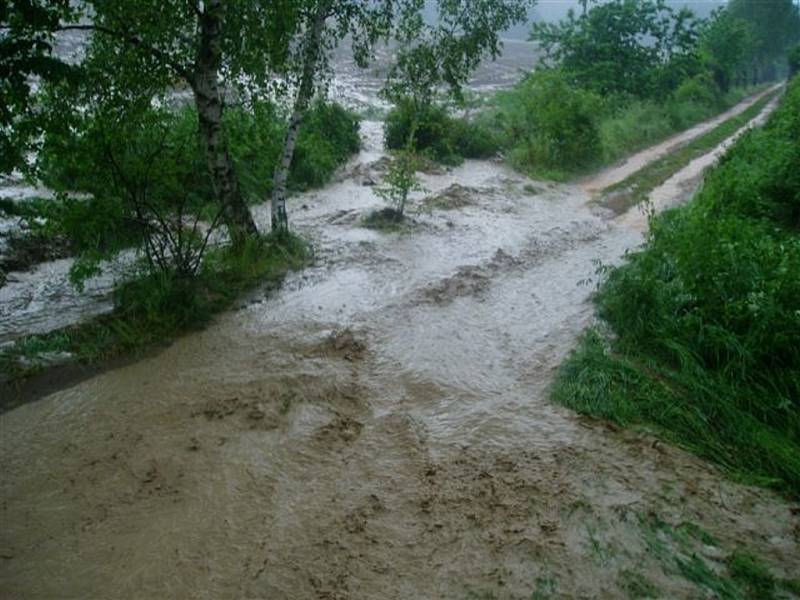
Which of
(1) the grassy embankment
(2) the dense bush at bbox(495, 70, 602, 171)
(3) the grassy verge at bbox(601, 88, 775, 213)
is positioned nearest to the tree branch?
(1) the grassy embankment

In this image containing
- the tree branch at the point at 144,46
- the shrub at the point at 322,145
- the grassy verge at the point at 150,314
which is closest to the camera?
the grassy verge at the point at 150,314

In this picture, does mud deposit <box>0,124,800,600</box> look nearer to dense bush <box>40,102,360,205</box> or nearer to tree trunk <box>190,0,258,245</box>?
tree trunk <box>190,0,258,245</box>

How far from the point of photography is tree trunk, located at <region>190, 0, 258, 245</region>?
6789 mm

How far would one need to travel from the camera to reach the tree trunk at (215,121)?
6789mm

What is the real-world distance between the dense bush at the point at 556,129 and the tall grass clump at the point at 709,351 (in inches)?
366

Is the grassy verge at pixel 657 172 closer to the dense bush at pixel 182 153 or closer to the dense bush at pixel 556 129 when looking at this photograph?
the dense bush at pixel 556 129

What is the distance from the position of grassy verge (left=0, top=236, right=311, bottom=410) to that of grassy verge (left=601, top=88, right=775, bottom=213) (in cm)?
831

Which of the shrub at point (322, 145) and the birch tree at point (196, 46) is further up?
the birch tree at point (196, 46)

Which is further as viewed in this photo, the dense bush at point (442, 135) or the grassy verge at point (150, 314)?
the dense bush at point (442, 135)

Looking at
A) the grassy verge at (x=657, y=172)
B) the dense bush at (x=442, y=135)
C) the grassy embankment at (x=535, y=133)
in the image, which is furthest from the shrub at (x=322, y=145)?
the grassy verge at (x=657, y=172)

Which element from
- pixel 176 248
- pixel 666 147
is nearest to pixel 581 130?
pixel 666 147

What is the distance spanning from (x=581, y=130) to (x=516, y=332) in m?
11.3

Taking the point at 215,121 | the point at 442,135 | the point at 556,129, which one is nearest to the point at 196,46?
the point at 215,121

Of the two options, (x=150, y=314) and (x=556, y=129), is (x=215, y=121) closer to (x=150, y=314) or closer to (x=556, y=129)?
(x=150, y=314)
